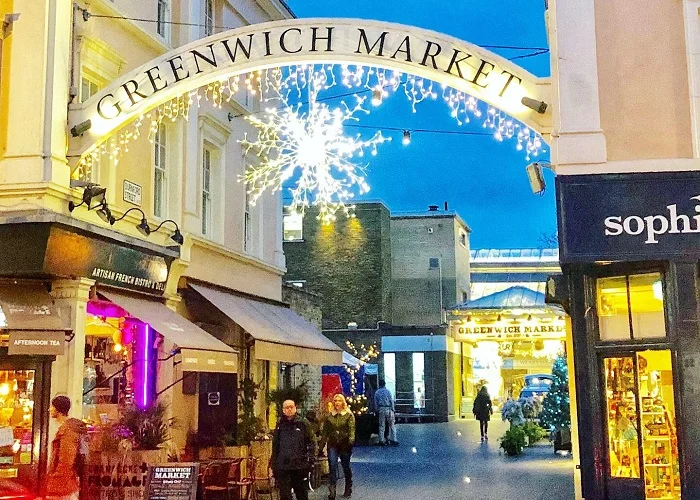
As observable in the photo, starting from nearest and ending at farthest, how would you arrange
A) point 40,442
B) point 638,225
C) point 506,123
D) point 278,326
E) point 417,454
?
point 638,225
point 40,442
point 506,123
point 278,326
point 417,454

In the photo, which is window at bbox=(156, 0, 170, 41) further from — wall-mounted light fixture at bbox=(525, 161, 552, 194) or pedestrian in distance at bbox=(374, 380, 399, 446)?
pedestrian in distance at bbox=(374, 380, 399, 446)

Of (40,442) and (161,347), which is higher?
(161,347)

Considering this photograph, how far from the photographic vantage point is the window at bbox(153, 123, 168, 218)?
49.1ft

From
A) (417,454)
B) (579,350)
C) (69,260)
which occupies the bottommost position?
(417,454)

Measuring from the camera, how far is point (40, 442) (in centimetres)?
1156

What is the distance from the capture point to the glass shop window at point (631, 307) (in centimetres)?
1029

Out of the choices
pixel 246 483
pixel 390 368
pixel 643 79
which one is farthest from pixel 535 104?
pixel 390 368

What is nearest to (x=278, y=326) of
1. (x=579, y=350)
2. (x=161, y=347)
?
(x=161, y=347)

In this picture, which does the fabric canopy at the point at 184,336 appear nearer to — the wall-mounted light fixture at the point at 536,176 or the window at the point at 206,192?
the window at the point at 206,192

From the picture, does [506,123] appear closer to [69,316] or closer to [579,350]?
[579,350]

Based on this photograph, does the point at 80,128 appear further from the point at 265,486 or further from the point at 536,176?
the point at 265,486

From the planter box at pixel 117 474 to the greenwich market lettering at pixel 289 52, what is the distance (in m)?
4.48

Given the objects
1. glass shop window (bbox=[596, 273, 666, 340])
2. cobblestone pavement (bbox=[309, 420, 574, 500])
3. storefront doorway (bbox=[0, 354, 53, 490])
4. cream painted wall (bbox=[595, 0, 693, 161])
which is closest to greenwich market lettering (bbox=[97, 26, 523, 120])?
cream painted wall (bbox=[595, 0, 693, 161])

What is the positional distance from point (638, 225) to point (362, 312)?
32099 millimetres
